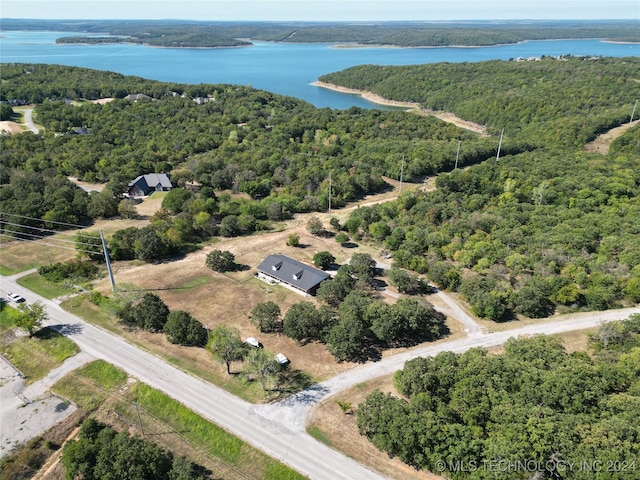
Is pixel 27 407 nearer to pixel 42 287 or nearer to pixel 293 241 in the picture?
pixel 42 287

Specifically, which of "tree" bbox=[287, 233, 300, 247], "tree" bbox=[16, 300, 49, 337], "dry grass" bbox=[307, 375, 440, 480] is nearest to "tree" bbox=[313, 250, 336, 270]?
"tree" bbox=[287, 233, 300, 247]

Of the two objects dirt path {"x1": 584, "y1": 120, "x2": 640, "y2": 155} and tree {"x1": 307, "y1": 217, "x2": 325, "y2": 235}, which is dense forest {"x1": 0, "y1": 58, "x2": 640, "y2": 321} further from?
tree {"x1": 307, "y1": 217, "x2": 325, "y2": 235}

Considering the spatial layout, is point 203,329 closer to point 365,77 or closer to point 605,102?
point 605,102

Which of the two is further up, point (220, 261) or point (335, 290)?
point (335, 290)

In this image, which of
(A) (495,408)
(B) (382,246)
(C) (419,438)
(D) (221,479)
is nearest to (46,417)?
(D) (221,479)

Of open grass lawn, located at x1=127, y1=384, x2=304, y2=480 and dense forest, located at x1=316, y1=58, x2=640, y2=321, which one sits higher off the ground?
dense forest, located at x1=316, y1=58, x2=640, y2=321

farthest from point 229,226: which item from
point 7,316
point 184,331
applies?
point 7,316

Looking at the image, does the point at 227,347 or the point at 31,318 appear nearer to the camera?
the point at 227,347
